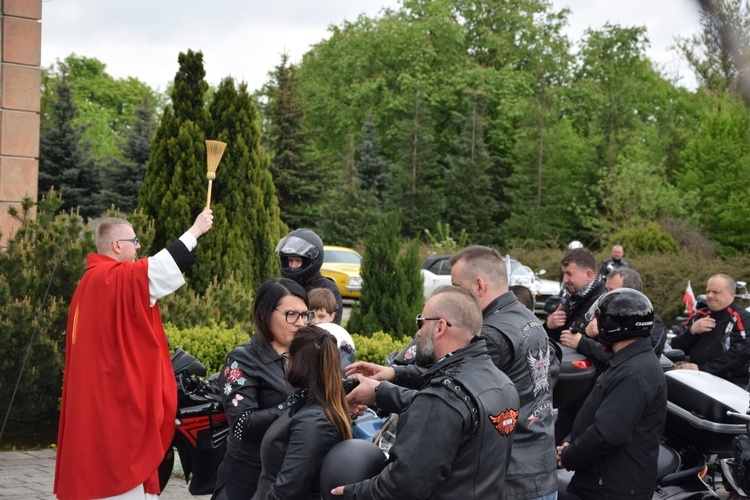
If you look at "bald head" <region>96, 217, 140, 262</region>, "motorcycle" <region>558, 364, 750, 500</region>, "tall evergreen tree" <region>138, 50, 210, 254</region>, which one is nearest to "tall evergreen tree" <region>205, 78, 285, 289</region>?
"tall evergreen tree" <region>138, 50, 210, 254</region>

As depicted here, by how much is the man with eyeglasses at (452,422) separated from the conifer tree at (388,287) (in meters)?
8.58

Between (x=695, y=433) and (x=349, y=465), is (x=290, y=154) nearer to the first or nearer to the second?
(x=695, y=433)

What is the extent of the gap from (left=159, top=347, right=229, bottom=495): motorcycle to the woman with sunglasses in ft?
2.46

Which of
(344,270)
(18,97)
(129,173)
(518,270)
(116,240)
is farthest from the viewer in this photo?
(129,173)

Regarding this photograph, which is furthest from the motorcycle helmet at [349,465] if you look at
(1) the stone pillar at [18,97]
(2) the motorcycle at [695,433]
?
(1) the stone pillar at [18,97]

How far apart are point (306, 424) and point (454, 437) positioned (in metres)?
0.69

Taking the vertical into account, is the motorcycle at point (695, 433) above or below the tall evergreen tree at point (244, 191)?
below

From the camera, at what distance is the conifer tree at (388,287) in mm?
12141

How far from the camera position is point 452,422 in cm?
314

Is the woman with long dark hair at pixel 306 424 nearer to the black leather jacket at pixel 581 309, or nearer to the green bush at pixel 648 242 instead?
the black leather jacket at pixel 581 309

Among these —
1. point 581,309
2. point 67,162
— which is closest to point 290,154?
point 67,162

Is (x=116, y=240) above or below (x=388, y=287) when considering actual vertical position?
above

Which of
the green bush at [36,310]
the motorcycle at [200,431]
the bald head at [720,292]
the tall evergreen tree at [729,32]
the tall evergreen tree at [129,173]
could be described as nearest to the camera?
the tall evergreen tree at [729,32]

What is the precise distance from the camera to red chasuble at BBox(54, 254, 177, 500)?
5148 millimetres
